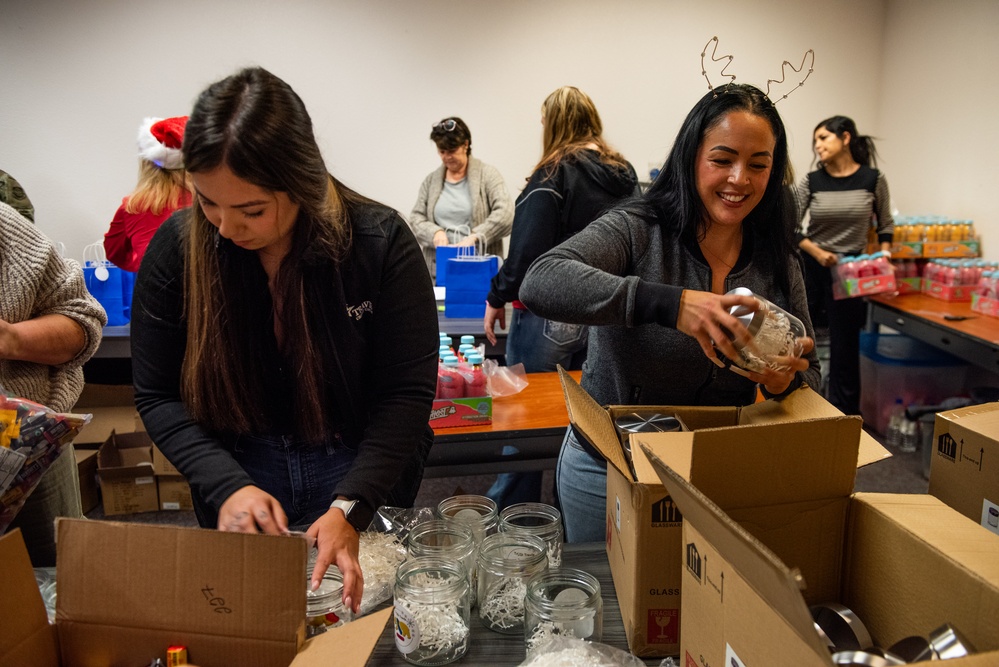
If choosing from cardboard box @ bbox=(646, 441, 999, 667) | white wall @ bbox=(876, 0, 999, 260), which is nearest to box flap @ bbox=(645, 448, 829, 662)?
cardboard box @ bbox=(646, 441, 999, 667)

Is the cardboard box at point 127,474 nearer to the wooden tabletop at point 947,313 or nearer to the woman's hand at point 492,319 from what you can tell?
the woman's hand at point 492,319

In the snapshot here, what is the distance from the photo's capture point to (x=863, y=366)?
4.17 m

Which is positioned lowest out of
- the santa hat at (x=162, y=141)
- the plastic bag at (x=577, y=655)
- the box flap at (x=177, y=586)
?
the plastic bag at (x=577, y=655)

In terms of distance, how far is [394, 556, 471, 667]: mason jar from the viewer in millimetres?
942

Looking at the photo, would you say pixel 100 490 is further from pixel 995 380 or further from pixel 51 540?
pixel 995 380

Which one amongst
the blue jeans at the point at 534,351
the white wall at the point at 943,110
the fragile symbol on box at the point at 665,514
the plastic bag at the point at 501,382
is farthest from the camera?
the white wall at the point at 943,110

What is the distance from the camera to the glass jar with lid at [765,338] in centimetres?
115

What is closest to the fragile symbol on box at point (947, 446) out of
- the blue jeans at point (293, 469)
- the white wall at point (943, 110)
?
the blue jeans at point (293, 469)

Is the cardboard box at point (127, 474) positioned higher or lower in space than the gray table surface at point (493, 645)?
lower

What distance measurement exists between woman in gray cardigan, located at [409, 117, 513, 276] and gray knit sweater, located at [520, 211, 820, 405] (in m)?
3.00

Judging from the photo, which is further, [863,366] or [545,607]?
[863,366]

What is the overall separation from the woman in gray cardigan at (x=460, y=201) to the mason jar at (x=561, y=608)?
137 inches

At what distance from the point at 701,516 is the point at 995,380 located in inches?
171

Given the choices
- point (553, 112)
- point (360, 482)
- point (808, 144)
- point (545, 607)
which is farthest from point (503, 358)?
point (808, 144)
